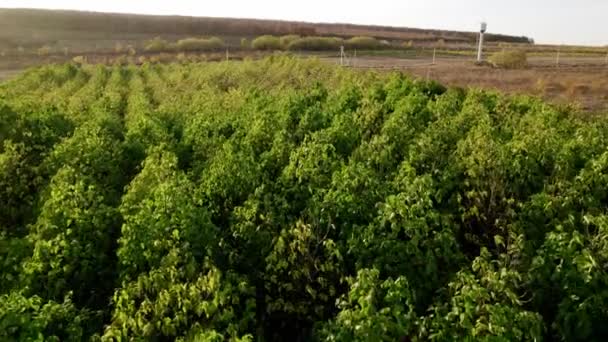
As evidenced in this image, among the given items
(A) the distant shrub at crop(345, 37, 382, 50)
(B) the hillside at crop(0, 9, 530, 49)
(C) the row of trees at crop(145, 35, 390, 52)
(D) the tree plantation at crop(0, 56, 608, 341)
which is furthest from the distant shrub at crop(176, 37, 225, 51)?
(D) the tree plantation at crop(0, 56, 608, 341)

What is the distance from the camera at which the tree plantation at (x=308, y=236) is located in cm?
739

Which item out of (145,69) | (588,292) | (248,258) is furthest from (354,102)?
(145,69)

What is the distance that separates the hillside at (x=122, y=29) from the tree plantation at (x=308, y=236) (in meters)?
84.0

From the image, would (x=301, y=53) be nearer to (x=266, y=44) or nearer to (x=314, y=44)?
(x=314, y=44)

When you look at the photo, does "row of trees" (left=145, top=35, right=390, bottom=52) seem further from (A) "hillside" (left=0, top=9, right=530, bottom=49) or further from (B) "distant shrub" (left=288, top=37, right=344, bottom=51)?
(A) "hillside" (left=0, top=9, right=530, bottom=49)

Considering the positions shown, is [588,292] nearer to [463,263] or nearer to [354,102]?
[463,263]

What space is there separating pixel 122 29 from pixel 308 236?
117 meters

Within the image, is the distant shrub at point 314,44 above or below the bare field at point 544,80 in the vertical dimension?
above

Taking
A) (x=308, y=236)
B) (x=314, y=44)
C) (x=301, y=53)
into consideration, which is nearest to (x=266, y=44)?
(x=314, y=44)

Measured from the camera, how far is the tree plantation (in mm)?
7395

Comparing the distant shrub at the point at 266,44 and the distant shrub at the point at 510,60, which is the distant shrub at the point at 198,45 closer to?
the distant shrub at the point at 266,44

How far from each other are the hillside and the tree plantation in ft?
276

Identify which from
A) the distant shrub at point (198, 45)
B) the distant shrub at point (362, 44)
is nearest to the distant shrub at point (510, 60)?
the distant shrub at point (362, 44)

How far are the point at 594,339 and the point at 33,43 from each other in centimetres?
9426
